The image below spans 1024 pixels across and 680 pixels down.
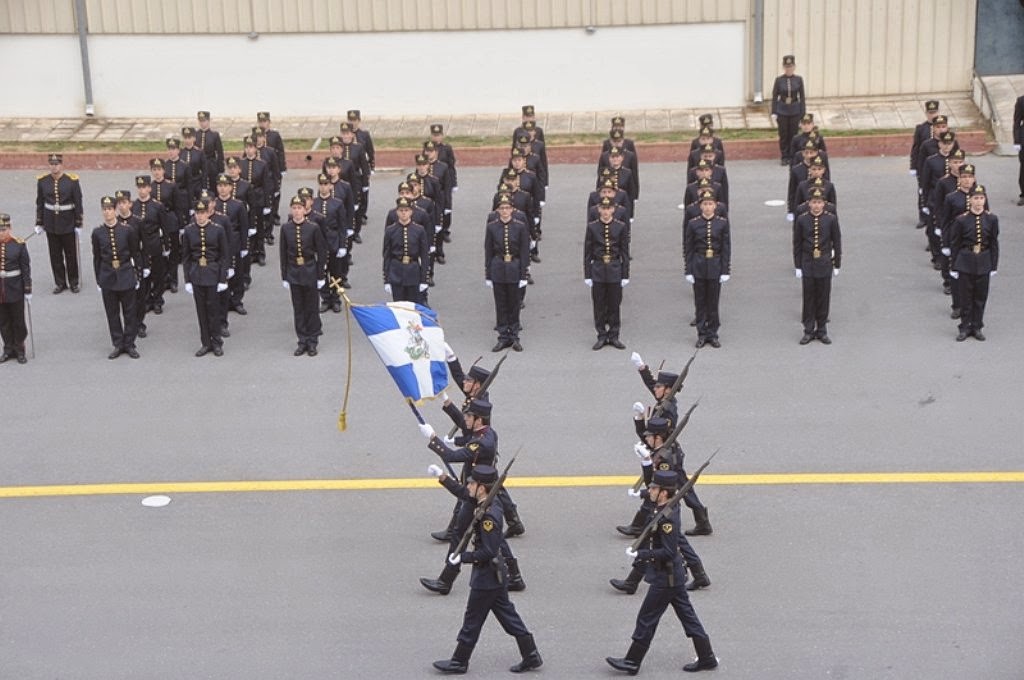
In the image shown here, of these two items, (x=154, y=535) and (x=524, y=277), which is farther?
(x=524, y=277)

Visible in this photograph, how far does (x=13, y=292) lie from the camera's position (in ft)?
54.8

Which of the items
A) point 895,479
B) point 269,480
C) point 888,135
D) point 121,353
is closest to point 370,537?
point 269,480

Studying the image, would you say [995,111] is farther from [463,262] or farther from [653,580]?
[653,580]

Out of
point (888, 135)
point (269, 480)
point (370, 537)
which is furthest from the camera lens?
point (888, 135)

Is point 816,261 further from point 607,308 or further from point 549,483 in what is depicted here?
point 549,483

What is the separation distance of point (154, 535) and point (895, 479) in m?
5.81

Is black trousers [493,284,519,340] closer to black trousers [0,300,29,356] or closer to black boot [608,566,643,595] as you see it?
black trousers [0,300,29,356]

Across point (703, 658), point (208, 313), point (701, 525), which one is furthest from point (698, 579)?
point (208, 313)

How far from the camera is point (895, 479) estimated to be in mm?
13625

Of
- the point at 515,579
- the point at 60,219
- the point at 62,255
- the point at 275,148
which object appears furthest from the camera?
the point at 275,148

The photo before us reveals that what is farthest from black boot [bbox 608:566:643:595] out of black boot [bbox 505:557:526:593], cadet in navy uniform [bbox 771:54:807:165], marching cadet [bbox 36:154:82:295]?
cadet in navy uniform [bbox 771:54:807:165]

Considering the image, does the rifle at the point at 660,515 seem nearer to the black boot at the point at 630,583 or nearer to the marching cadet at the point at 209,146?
the black boot at the point at 630,583

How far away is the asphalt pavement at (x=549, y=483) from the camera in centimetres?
1133

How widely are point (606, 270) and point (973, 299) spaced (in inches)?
141
